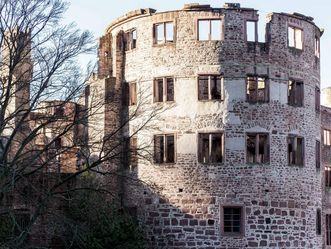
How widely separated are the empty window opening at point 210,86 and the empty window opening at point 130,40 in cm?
412

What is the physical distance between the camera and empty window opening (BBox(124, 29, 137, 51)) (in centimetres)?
3725

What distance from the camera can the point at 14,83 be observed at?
25.0m

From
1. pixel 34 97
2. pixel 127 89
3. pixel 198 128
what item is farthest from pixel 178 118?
pixel 34 97

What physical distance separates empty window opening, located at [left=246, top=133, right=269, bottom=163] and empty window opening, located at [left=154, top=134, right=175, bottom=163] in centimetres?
345

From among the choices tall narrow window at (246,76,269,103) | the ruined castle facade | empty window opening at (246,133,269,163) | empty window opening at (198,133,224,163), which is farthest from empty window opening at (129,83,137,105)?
empty window opening at (246,133,269,163)

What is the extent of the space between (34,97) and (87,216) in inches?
263

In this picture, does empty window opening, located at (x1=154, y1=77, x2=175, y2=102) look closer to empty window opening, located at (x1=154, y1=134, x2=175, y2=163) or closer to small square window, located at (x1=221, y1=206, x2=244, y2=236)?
empty window opening, located at (x1=154, y1=134, x2=175, y2=163)

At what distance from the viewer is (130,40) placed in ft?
123

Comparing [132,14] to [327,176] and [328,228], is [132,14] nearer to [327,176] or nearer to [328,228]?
[327,176]

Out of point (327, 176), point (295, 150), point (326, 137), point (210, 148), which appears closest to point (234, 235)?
point (210, 148)

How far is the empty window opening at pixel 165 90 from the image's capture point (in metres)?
35.6

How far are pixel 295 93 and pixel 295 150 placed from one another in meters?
2.76

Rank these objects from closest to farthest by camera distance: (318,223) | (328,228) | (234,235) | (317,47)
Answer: (234,235)
(318,223)
(317,47)
(328,228)

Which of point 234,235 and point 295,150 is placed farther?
point 295,150
